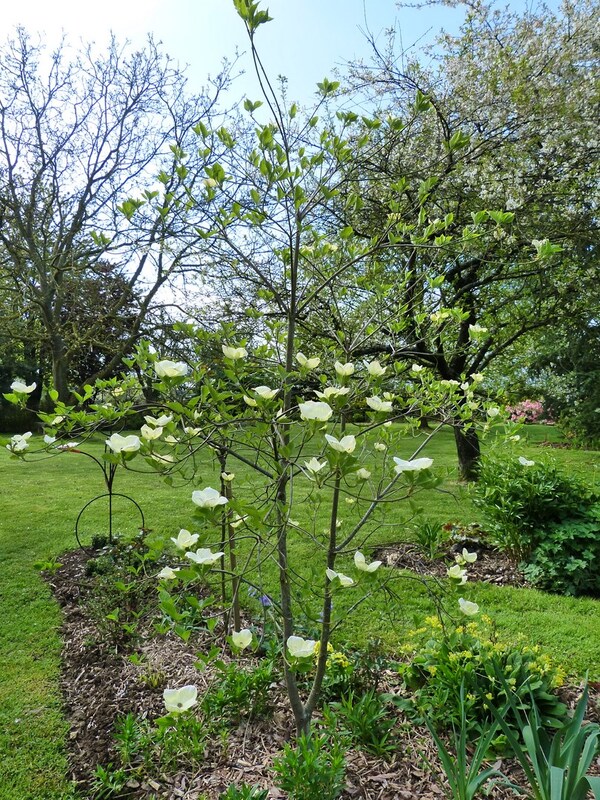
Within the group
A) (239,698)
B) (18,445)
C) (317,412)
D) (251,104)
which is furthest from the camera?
(239,698)

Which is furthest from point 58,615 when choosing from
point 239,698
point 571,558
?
point 571,558

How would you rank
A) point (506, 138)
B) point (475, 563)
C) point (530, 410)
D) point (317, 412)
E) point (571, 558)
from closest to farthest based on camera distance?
point (317, 412)
point (571, 558)
point (475, 563)
point (506, 138)
point (530, 410)

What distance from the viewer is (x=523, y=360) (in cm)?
930

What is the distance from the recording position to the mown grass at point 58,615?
207cm

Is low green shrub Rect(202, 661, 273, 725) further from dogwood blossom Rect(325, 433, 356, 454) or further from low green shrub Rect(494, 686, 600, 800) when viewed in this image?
dogwood blossom Rect(325, 433, 356, 454)

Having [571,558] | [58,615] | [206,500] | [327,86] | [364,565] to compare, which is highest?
[327,86]

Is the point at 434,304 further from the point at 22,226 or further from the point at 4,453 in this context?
the point at 4,453

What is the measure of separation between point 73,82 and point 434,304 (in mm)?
8763

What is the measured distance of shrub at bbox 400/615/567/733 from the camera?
75.5 inches

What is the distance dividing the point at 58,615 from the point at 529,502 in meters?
3.53

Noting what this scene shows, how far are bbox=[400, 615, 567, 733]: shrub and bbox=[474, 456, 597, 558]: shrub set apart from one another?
5.81 ft

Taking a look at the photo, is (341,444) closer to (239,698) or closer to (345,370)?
(345,370)

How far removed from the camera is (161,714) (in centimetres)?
215

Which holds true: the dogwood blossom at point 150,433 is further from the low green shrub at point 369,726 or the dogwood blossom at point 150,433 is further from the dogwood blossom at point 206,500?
the low green shrub at point 369,726
